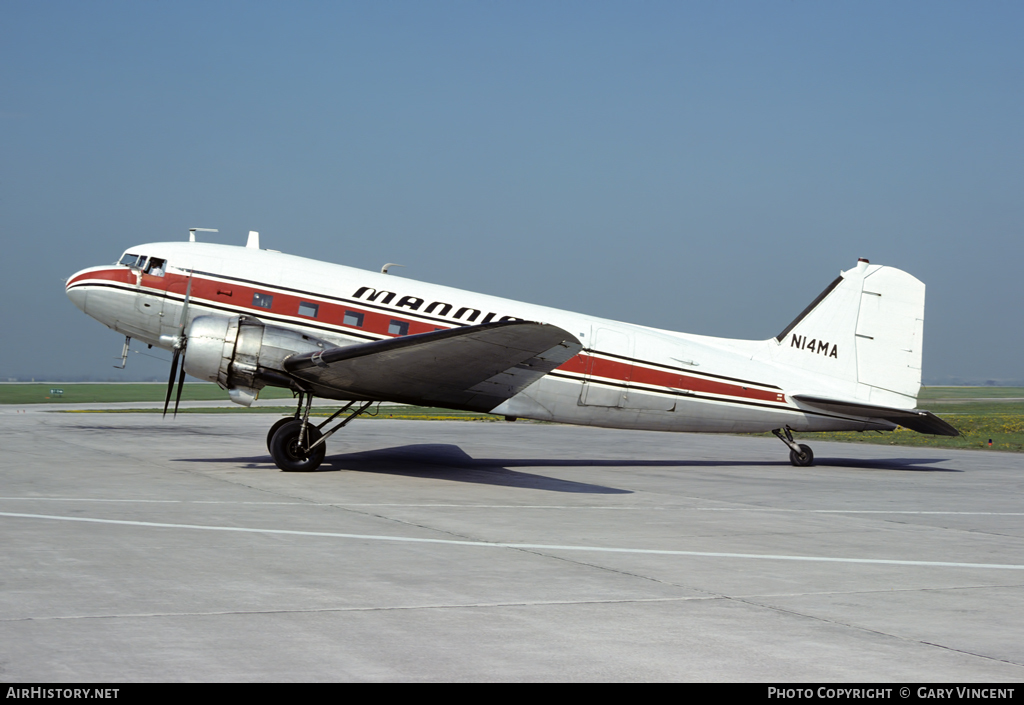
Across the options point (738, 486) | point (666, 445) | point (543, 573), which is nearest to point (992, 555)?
point (543, 573)

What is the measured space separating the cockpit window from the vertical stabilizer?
1343cm

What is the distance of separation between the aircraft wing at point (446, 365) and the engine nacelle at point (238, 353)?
12.8 inches

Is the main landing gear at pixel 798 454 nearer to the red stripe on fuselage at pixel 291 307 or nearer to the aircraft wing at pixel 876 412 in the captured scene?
the aircraft wing at pixel 876 412

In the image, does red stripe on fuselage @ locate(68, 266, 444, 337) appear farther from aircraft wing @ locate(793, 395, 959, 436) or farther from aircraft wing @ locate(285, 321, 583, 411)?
aircraft wing @ locate(793, 395, 959, 436)

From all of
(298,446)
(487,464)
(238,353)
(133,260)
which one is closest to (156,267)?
(133,260)

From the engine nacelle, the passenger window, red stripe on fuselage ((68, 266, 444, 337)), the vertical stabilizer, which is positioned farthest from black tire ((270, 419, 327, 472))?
the vertical stabilizer

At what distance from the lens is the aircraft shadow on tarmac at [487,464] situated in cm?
1609

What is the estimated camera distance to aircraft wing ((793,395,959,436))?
749 inches

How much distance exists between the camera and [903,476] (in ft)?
61.6

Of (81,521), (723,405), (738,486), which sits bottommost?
(81,521)

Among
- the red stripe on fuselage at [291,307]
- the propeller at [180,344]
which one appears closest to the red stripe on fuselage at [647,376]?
the red stripe on fuselage at [291,307]
